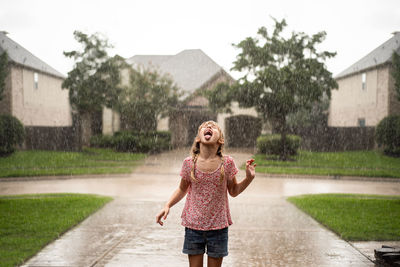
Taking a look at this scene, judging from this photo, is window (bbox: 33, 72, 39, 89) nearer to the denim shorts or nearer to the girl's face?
the girl's face

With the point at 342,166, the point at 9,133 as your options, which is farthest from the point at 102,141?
the point at 342,166

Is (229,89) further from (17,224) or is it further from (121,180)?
(17,224)

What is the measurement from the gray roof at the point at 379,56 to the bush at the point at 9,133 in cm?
2189

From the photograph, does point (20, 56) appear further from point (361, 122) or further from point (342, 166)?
point (361, 122)

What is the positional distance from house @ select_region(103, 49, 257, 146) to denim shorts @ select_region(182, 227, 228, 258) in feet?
81.6

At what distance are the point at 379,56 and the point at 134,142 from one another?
57.0 ft

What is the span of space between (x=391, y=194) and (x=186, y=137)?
2416 cm

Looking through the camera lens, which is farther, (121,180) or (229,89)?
(229,89)

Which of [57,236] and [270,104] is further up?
[270,104]

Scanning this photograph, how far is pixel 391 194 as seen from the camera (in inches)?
454

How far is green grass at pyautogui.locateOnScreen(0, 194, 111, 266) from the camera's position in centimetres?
572

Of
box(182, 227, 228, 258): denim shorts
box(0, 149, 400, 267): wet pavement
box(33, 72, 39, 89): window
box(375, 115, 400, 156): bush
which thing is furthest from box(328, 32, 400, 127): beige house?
box(182, 227, 228, 258): denim shorts

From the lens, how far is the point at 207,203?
346 cm

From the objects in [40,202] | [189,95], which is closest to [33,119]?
[189,95]
